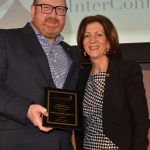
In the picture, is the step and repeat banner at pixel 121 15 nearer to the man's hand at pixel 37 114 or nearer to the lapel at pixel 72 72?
the lapel at pixel 72 72

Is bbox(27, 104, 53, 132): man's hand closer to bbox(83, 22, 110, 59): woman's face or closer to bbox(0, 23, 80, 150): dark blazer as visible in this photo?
bbox(0, 23, 80, 150): dark blazer

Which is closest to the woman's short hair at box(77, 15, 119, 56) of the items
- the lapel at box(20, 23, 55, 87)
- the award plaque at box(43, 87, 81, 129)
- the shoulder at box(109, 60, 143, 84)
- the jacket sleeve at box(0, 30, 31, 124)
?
the shoulder at box(109, 60, 143, 84)

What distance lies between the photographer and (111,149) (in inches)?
72.1

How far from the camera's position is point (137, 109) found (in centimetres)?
183

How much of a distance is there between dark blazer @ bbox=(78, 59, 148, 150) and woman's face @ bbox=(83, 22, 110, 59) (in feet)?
0.47

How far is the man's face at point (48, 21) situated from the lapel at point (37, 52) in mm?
50

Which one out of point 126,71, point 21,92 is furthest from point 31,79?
point 126,71

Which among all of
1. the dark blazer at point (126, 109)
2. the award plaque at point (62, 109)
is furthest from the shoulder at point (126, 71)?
the award plaque at point (62, 109)

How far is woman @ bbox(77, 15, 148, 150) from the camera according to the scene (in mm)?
1823

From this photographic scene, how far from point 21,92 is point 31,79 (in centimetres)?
7

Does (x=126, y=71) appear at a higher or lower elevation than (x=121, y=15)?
lower

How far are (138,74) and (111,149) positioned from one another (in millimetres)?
366

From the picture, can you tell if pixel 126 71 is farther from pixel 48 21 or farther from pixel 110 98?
pixel 48 21

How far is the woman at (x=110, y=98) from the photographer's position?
1.82 metres
